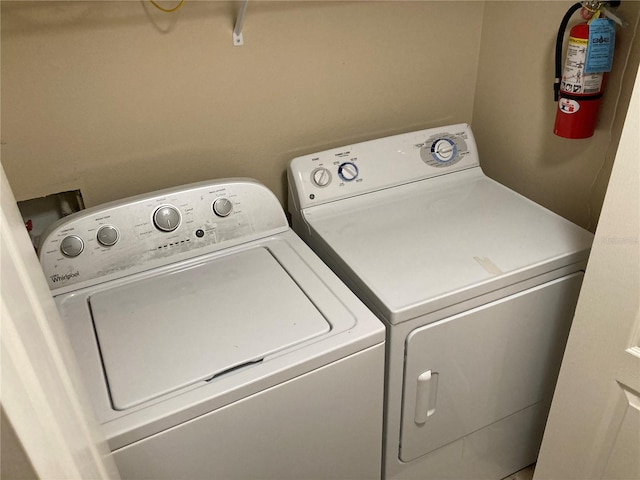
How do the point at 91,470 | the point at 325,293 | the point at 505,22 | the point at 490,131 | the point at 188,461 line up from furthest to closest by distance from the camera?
the point at 490,131 → the point at 505,22 → the point at 325,293 → the point at 188,461 → the point at 91,470

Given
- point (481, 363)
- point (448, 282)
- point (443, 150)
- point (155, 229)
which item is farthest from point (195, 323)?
point (443, 150)

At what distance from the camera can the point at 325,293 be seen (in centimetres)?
127

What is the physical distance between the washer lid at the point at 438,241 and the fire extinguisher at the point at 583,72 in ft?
0.88

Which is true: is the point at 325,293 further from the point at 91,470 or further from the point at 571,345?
the point at 91,470

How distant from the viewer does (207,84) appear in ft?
4.84

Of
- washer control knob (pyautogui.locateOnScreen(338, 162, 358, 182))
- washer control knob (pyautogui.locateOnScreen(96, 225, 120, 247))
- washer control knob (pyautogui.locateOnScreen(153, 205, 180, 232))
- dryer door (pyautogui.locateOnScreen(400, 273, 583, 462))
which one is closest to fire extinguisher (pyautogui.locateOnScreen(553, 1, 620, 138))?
dryer door (pyautogui.locateOnScreen(400, 273, 583, 462))

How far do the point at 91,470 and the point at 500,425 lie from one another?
1.34 m

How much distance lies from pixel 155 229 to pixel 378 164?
0.71 meters

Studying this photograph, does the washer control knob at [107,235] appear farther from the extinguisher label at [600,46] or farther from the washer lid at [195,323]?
the extinguisher label at [600,46]

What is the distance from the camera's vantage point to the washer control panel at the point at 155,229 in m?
1.32

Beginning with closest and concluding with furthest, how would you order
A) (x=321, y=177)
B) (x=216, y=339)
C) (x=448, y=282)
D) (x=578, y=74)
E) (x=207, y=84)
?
(x=216, y=339) < (x=448, y=282) < (x=578, y=74) < (x=207, y=84) < (x=321, y=177)

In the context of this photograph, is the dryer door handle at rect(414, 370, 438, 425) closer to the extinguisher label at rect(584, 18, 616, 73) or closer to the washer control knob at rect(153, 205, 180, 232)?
the washer control knob at rect(153, 205, 180, 232)

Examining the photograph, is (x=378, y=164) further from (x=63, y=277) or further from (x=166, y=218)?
(x=63, y=277)

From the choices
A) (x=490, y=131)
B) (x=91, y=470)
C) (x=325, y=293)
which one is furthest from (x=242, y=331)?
(x=490, y=131)
